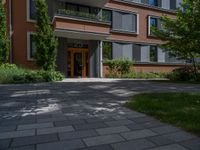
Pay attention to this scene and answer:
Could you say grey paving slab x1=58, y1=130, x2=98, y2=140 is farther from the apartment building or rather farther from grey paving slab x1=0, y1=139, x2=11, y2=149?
Answer: the apartment building

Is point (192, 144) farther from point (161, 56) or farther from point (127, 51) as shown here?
point (161, 56)

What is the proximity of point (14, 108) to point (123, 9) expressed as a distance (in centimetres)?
1936

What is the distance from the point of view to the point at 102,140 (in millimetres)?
4184

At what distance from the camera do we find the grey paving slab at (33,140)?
3998mm

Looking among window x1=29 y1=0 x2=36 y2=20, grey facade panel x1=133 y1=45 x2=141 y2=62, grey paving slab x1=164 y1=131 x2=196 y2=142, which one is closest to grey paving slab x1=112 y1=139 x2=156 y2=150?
grey paving slab x1=164 y1=131 x2=196 y2=142

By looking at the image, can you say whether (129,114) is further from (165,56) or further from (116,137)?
(165,56)

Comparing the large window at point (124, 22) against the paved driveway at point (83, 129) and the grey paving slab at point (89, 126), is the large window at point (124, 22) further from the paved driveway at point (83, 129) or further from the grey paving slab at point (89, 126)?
the grey paving slab at point (89, 126)

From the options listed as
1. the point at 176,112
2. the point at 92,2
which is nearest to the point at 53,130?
the point at 176,112

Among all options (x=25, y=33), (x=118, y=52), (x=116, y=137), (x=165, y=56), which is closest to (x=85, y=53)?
(x=118, y=52)

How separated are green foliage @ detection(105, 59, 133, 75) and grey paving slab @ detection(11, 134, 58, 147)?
57.1 feet

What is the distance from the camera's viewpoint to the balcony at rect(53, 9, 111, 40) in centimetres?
1730

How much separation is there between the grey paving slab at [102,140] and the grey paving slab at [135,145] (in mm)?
199

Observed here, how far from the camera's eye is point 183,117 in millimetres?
5789

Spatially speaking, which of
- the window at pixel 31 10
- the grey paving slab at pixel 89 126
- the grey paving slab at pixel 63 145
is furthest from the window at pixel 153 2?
the grey paving slab at pixel 63 145
